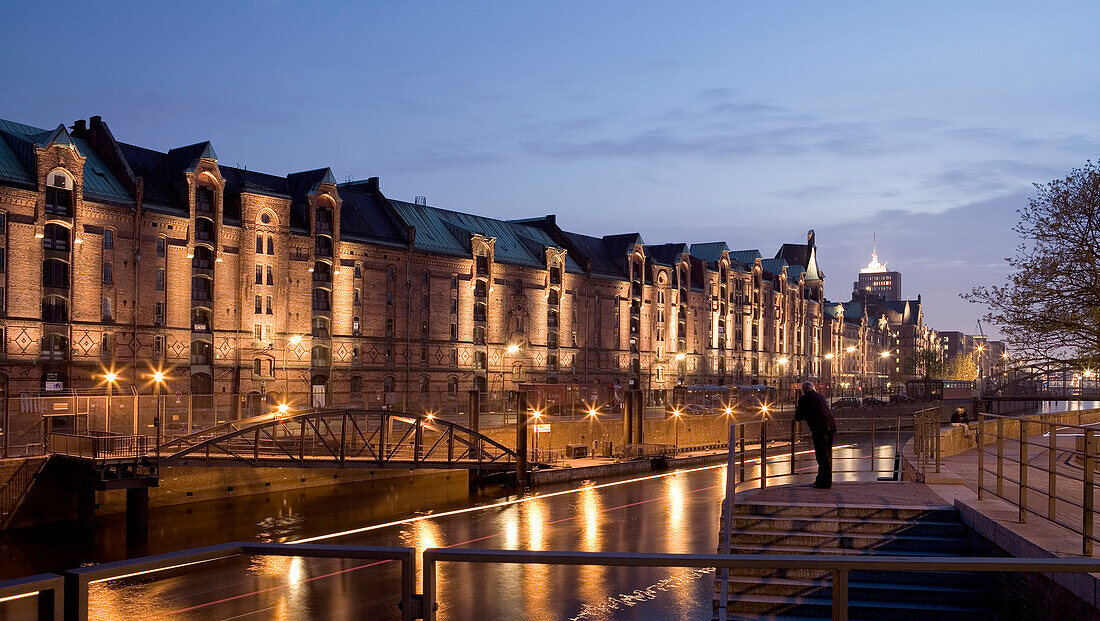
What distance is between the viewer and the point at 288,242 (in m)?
65.4

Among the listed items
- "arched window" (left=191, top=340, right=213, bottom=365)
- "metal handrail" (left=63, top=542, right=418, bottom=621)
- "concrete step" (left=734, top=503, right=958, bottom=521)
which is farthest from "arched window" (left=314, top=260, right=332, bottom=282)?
"metal handrail" (left=63, top=542, right=418, bottom=621)

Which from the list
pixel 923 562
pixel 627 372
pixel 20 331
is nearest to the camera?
pixel 923 562

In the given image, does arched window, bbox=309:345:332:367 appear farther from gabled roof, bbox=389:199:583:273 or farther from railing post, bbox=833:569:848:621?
railing post, bbox=833:569:848:621

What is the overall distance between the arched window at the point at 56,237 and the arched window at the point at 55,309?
2.77 m

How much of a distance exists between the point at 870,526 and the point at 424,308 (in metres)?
61.9

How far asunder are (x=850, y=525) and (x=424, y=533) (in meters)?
21.1

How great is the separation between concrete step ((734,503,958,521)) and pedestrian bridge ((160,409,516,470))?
26.5m

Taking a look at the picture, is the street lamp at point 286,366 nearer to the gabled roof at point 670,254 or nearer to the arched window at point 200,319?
the arched window at point 200,319

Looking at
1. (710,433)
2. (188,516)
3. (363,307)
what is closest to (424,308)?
(363,307)

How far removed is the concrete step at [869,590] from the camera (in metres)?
12.6

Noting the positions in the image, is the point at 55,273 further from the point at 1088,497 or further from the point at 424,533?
the point at 1088,497

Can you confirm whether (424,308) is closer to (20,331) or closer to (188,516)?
(20,331)

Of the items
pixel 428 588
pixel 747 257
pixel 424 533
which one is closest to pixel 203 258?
pixel 424 533

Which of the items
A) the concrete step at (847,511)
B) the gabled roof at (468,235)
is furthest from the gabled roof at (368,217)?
the concrete step at (847,511)
